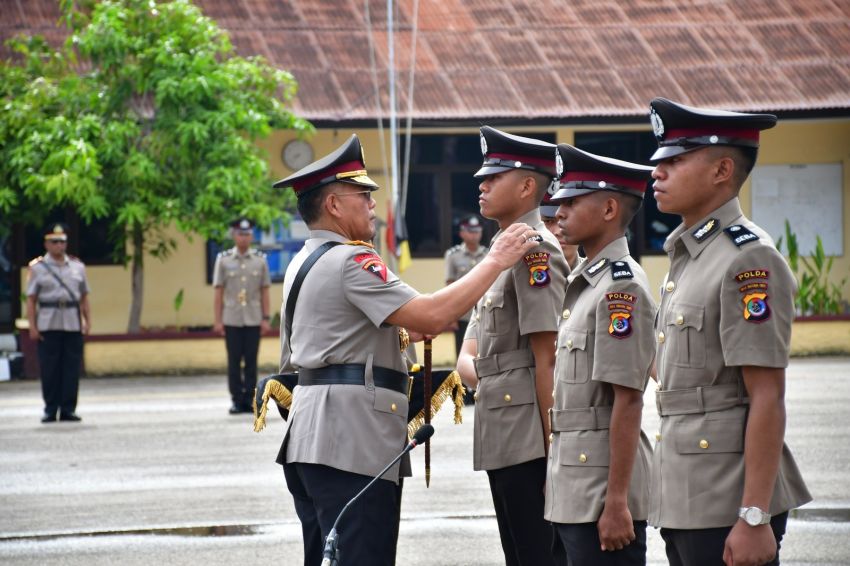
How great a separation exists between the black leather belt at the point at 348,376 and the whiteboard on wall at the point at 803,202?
18883 millimetres

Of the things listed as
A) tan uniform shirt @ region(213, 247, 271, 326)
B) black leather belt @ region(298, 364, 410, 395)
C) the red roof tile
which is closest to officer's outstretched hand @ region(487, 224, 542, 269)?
black leather belt @ region(298, 364, 410, 395)

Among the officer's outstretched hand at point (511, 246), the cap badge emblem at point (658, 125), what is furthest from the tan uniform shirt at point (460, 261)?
the cap badge emblem at point (658, 125)

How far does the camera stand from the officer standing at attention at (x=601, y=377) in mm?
4426

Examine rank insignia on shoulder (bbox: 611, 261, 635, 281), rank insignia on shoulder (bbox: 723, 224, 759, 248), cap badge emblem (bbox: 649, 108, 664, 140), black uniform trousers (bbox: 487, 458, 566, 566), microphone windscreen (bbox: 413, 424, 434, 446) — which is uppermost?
cap badge emblem (bbox: 649, 108, 664, 140)

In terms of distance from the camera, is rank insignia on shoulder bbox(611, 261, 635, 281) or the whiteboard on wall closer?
rank insignia on shoulder bbox(611, 261, 635, 281)

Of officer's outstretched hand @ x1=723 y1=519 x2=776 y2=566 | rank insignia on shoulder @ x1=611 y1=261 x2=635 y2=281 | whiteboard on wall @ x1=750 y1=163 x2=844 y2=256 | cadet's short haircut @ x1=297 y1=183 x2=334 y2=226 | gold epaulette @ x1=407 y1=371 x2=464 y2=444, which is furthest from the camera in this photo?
whiteboard on wall @ x1=750 y1=163 x2=844 y2=256

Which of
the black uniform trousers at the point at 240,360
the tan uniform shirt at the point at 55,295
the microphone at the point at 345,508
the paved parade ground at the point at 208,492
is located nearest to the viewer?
the microphone at the point at 345,508

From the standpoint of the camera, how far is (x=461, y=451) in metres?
11.4

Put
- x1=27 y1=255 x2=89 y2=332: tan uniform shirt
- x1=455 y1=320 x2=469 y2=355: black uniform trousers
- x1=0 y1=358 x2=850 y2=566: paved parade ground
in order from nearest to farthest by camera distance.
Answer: x1=0 y1=358 x2=850 y2=566: paved parade ground < x1=27 y1=255 x2=89 y2=332: tan uniform shirt < x1=455 y1=320 x2=469 y2=355: black uniform trousers

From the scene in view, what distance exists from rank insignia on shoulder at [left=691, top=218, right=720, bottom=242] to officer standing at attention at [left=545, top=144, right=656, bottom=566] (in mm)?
521

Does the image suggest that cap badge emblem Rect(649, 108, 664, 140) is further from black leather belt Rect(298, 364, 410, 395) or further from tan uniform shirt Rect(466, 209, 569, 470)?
black leather belt Rect(298, 364, 410, 395)

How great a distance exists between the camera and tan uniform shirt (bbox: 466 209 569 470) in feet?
17.2

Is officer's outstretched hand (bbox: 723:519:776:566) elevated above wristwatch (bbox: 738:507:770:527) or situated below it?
below

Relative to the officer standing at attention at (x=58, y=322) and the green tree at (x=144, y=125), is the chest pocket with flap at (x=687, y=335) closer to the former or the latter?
the officer standing at attention at (x=58, y=322)
